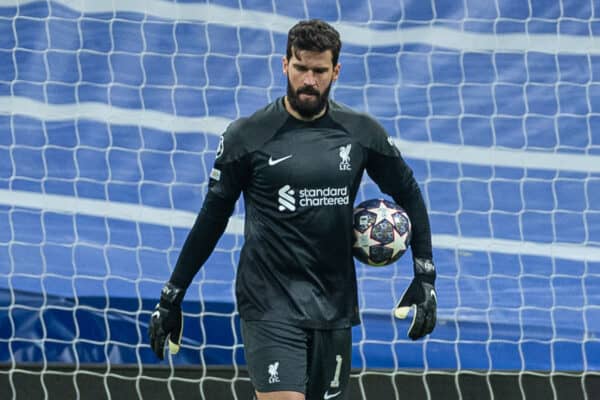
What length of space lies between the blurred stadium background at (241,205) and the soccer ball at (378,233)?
67.8 inches

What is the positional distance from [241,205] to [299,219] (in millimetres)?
2283

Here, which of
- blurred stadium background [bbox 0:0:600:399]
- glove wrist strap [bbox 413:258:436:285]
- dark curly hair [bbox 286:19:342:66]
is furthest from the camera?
blurred stadium background [bbox 0:0:600:399]

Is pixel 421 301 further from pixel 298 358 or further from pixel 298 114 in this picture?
pixel 298 114

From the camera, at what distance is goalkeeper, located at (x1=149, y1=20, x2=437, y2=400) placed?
14.0 feet

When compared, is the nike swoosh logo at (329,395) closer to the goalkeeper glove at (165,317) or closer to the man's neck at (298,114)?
the goalkeeper glove at (165,317)

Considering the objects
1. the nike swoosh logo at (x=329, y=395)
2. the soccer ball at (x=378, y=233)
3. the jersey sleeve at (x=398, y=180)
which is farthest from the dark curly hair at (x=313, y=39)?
the nike swoosh logo at (x=329, y=395)

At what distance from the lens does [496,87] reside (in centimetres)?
664

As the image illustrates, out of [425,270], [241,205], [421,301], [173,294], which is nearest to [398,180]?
[425,270]

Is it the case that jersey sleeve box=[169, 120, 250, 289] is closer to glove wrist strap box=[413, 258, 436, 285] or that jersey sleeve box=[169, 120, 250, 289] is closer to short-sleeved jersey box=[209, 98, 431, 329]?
short-sleeved jersey box=[209, 98, 431, 329]

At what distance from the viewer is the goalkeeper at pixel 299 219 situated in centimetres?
427

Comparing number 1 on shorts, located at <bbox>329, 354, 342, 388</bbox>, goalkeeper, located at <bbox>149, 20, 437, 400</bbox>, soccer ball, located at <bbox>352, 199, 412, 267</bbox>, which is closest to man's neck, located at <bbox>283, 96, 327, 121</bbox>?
goalkeeper, located at <bbox>149, 20, 437, 400</bbox>

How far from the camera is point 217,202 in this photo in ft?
14.5

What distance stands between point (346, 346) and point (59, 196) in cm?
257

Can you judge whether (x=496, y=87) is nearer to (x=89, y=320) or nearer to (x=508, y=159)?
(x=508, y=159)
